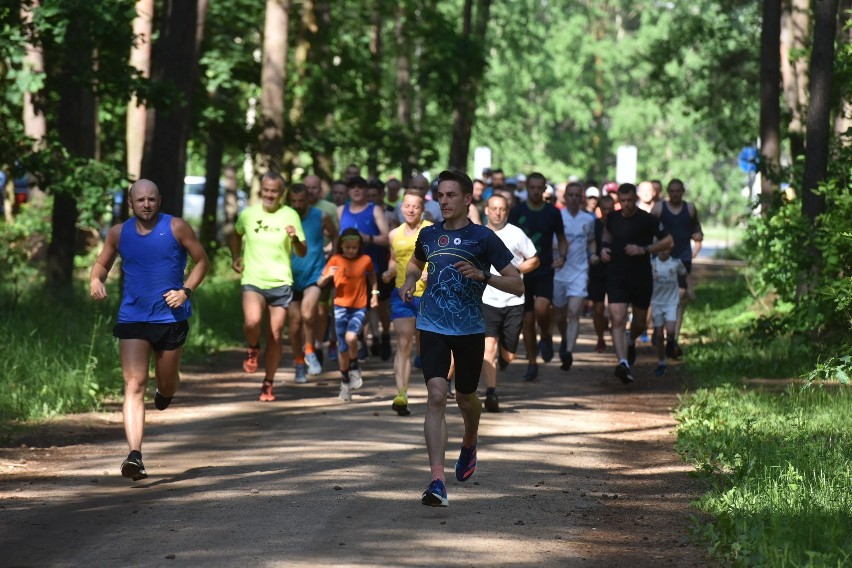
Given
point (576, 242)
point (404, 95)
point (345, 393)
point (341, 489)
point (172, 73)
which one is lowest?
point (341, 489)

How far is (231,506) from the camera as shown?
948 cm

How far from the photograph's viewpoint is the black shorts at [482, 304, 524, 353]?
583 inches

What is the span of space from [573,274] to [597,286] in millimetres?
2108

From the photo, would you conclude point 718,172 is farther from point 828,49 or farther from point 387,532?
point 387,532

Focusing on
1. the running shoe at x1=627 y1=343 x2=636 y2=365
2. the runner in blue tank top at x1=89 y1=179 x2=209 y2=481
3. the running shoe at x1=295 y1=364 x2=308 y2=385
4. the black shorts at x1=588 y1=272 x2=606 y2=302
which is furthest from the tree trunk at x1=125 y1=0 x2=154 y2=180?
the runner in blue tank top at x1=89 y1=179 x2=209 y2=481

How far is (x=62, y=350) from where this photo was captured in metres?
15.7

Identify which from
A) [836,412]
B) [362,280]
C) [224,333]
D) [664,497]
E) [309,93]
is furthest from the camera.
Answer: [309,93]

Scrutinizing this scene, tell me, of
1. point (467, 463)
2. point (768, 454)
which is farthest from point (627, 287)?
point (467, 463)

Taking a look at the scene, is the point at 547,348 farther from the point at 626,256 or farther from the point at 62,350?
the point at 62,350

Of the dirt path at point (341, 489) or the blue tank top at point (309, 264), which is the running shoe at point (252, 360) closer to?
the dirt path at point (341, 489)

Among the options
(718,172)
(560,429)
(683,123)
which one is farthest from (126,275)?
(718,172)

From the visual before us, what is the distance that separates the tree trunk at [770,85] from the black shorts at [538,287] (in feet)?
22.0

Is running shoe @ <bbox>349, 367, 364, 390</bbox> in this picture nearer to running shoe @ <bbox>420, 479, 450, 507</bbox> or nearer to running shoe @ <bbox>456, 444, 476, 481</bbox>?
running shoe @ <bbox>456, 444, 476, 481</bbox>

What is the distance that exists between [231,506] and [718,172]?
92057mm
